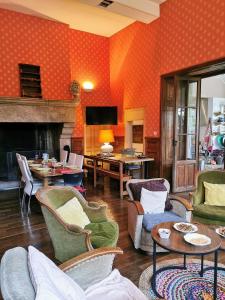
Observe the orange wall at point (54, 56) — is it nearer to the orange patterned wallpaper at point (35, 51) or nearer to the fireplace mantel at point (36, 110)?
the orange patterned wallpaper at point (35, 51)

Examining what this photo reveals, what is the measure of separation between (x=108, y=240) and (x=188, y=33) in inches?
176

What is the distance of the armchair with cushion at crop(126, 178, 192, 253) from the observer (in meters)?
2.78

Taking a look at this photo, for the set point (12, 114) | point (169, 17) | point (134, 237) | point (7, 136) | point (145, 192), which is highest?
point (169, 17)

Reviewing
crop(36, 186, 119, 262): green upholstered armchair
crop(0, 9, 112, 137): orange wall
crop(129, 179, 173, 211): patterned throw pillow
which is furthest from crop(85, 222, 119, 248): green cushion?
crop(0, 9, 112, 137): orange wall

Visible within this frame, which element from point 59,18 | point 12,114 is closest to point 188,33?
point 59,18

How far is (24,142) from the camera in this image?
21.0 feet

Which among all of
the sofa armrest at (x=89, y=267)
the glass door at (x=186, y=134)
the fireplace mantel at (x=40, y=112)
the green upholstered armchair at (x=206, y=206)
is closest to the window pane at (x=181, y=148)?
the glass door at (x=186, y=134)

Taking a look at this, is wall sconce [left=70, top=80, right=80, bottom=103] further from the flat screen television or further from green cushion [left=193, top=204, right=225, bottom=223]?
green cushion [left=193, top=204, right=225, bottom=223]

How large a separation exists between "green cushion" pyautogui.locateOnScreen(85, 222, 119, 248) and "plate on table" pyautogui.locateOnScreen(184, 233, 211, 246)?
0.69 meters

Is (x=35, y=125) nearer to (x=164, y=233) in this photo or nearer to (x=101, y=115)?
(x=101, y=115)

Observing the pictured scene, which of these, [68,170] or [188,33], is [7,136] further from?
[188,33]

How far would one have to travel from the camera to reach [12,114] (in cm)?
579

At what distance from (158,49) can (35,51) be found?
3141 millimetres

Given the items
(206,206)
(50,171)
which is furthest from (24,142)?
(206,206)
